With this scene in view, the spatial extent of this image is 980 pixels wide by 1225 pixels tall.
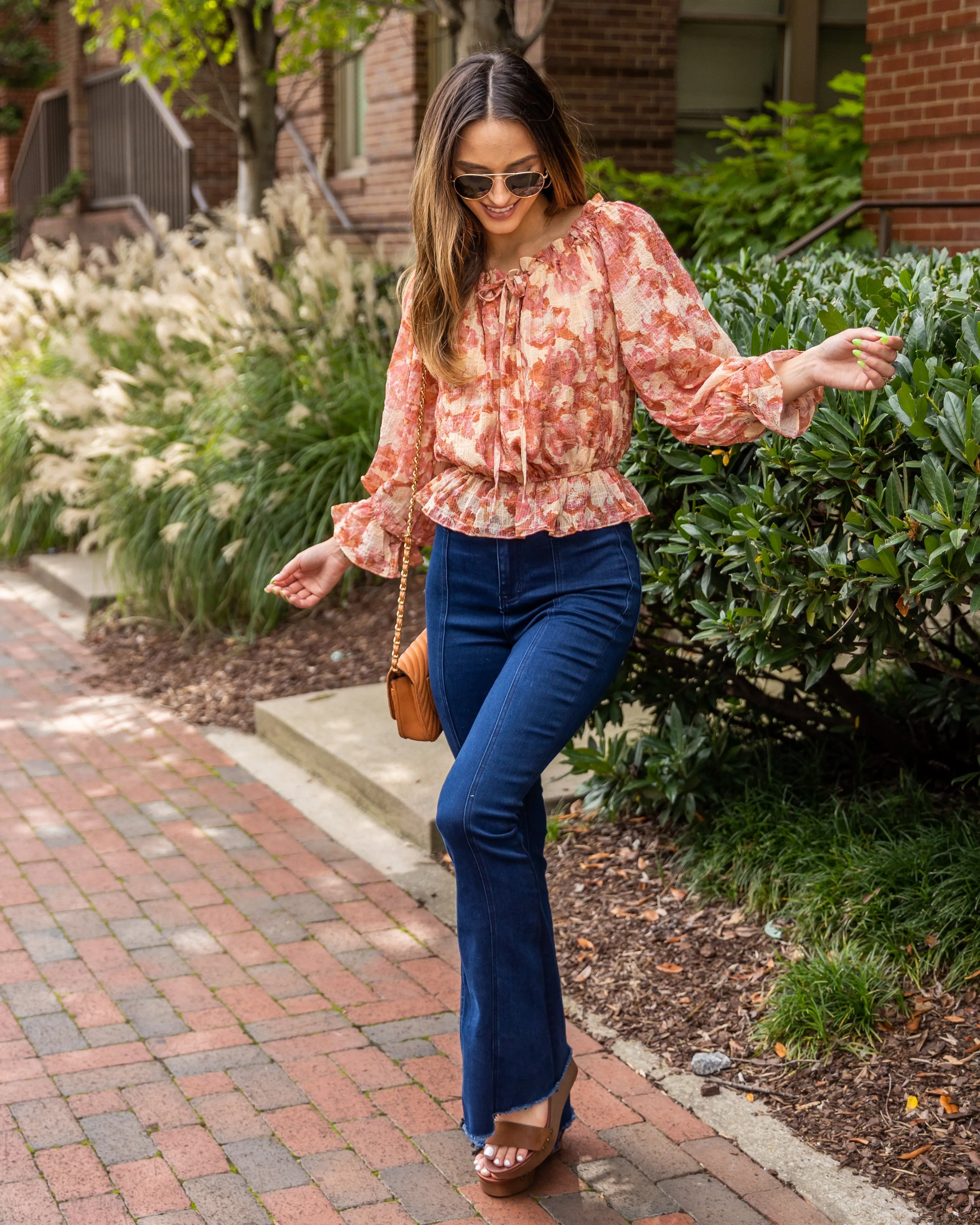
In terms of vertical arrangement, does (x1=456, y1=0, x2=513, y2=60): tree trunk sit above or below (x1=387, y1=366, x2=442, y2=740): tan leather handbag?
above

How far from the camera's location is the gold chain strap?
121 inches

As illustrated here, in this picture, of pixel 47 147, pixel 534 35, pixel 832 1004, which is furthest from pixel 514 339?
pixel 47 147

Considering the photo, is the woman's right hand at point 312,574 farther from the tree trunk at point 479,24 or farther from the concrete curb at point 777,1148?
the tree trunk at point 479,24

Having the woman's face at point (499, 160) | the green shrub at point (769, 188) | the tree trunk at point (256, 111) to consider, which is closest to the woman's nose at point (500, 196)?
the woman's face at point (499, 160)

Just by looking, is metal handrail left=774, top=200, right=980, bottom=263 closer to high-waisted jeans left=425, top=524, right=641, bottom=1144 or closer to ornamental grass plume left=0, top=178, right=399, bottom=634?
ornamental grass plume left=0, top=178, right=399, bottom=634

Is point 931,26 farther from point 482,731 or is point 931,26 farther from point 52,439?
point 482,731

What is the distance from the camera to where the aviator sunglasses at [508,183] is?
2.82m

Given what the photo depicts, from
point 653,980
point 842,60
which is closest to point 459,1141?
point 653,980

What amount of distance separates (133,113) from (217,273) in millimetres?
8611

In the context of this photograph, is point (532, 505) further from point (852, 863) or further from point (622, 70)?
point (622, 70)

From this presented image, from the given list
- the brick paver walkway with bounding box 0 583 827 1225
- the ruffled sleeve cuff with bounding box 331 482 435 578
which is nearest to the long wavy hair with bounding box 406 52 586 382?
the ruffled sleeve cuff with bounding box 331 482 435 578

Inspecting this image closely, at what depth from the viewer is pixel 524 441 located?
2.85 metres

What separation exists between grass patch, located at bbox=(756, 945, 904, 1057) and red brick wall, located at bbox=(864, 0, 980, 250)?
17.8 ft

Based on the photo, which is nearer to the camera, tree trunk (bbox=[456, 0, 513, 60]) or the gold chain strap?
the gold chain strap
